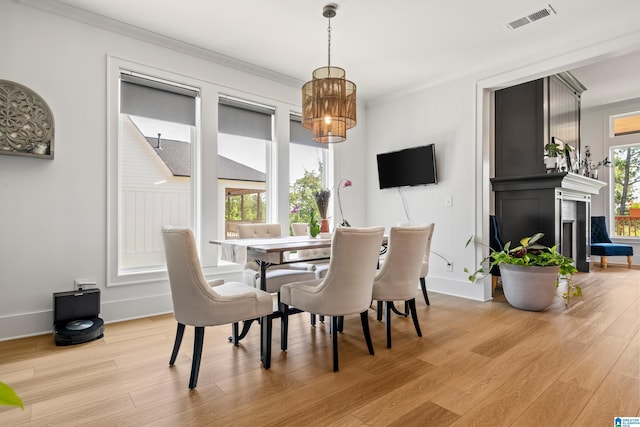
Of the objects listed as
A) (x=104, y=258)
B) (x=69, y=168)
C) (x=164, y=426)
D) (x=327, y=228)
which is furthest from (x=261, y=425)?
(x=69, y=168)

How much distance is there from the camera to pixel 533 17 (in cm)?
304

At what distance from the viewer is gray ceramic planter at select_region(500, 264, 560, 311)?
347 cm

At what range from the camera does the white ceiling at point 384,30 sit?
2896mm

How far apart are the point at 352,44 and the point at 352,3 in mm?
710

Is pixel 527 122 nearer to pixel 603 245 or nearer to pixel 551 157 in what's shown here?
pixel 551 157

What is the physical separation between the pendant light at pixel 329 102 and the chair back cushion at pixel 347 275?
44.3 inches

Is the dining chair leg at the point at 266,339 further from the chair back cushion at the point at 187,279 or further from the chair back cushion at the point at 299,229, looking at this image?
the chair back cushion at the point at 299,229

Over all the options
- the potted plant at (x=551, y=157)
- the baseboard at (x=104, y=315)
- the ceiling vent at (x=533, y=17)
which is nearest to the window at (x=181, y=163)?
the baseboard at (x=104, y=315)

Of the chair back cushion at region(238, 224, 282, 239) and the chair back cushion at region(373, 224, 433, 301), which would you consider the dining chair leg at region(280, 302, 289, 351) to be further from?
the chair back cushion at region(238, 224, 282, 239)

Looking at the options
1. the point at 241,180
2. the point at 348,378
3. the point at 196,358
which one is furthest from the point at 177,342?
the point at 241,180

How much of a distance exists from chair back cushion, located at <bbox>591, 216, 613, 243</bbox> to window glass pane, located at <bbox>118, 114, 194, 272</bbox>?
697 cm

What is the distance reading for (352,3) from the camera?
2844mm

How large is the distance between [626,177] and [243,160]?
719 centimetres

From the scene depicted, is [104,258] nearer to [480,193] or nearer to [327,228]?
[327,228]
